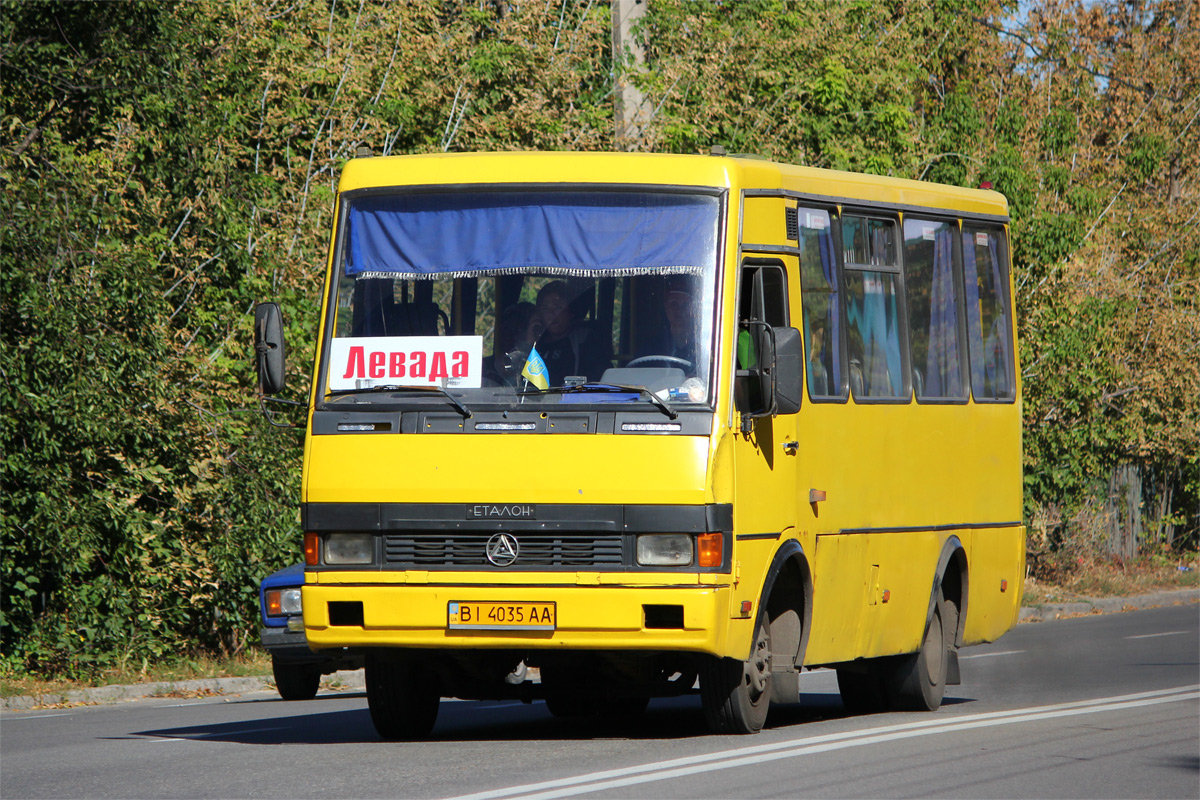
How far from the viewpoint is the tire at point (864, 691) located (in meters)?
13.4

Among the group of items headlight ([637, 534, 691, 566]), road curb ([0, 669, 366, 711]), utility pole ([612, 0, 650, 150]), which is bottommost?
road curb ([0, 669, 366, 711])

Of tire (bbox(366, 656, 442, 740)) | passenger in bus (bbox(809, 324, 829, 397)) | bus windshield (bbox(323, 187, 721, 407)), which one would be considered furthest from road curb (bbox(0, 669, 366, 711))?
passenger in bus (bbox(809, 324, 829, 397))

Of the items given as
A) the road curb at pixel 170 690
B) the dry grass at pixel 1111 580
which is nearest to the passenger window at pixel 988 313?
the road curb at pixel 170 690

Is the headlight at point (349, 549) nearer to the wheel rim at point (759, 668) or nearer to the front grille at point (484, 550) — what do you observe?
the front grille at point (484, 550)

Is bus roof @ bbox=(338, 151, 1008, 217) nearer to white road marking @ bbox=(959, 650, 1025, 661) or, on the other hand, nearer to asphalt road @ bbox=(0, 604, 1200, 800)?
asphalt road @ bbox=(0, 604, 1200, 800)

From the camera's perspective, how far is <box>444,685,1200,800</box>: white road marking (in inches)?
336

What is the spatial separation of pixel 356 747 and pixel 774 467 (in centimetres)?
274

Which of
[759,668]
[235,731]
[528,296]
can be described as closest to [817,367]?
[759,668]

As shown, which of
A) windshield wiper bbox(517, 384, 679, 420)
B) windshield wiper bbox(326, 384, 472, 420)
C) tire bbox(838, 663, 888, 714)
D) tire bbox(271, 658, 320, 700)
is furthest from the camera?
tire bbox(271, 658, 320, 700)

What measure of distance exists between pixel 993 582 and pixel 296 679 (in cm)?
538

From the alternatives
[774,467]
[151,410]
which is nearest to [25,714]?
[151,410]

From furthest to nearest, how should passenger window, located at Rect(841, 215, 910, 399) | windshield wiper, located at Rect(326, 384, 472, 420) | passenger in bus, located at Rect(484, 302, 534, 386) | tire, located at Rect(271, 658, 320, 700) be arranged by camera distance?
1. tire, located at Rect(271, 658, 320, 700)
2. passenger window, located at Rect(841, 215, 910, 399)
3. passenger in bus, located at Rect(484, 302, 534, 386)
4. windshield wiper, located at Rect(326, 384, 472, 420)

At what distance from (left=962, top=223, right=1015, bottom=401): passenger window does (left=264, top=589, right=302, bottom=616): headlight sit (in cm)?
516

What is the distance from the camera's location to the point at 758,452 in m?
10.4
